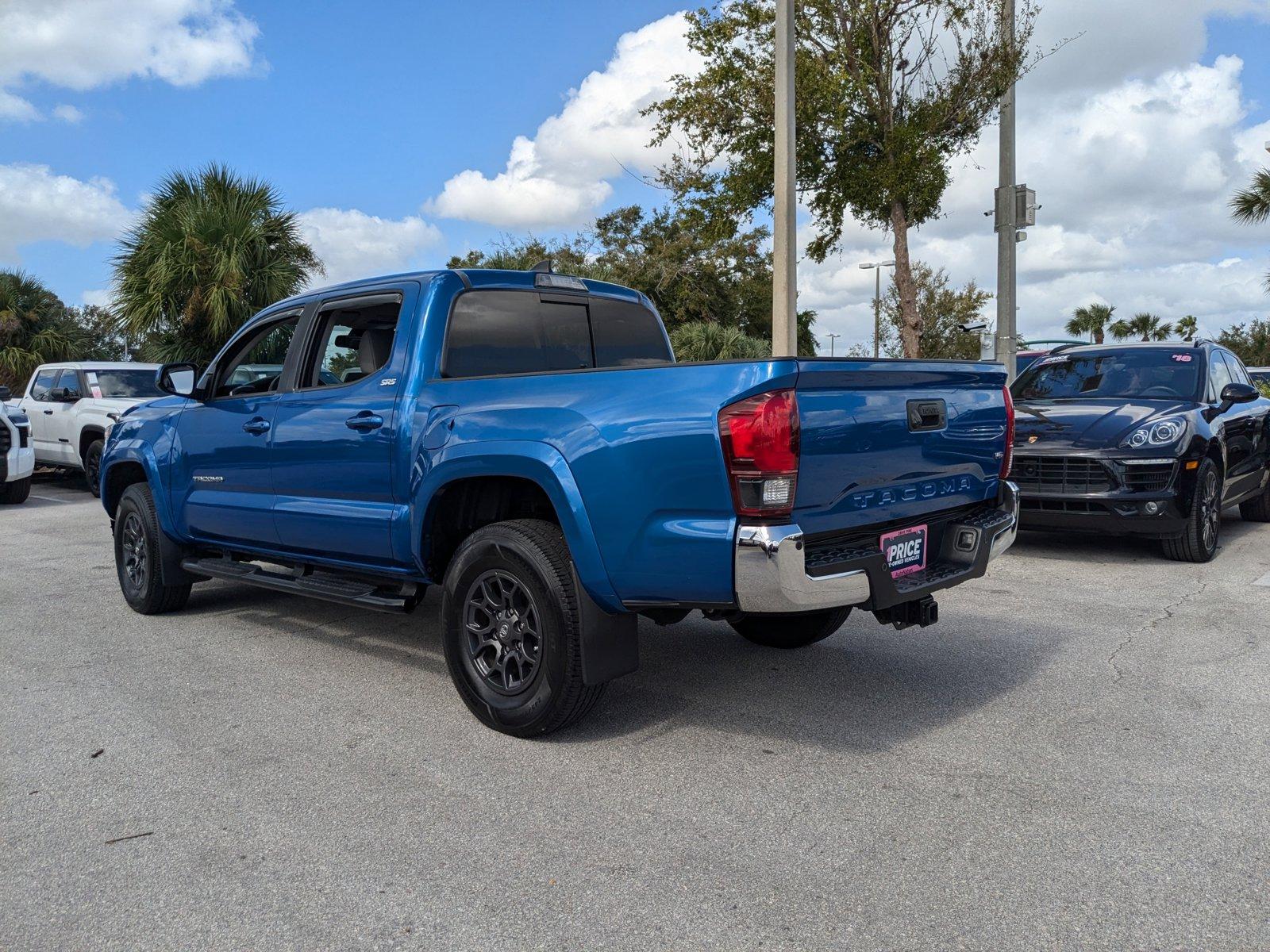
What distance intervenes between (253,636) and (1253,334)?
167 feet

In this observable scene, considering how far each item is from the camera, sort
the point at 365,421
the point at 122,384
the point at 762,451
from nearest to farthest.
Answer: the point at 762,451
the point at 365,421
the point at 122,384

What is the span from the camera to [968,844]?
3189 millimetres

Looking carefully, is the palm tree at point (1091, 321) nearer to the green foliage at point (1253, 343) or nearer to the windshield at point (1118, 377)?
the green foliage at point (1253, 343)

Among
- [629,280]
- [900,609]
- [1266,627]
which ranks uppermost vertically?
[629,280]

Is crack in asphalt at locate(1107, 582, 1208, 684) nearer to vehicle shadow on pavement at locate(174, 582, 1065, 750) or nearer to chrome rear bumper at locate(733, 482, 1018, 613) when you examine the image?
vehicle shadow on pavement at locate(174, 582, 1065, 750)

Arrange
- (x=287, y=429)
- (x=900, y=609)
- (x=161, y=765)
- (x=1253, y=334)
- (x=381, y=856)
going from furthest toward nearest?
(x=1253, y=334) < (x=287, y=429) < (x=900, y=609) < (x=161, y=765) < (x=381, y=856)

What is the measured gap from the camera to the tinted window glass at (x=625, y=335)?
5.46 m

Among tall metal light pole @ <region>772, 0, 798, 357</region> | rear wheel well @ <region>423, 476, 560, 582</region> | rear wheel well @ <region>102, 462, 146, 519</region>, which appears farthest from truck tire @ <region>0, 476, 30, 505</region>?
rear wheel well @ <region>423, 476, 560, 582</region>

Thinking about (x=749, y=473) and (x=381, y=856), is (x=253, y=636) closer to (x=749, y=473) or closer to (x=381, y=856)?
(x=381, y=856)

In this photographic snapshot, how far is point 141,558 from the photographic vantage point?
6.66 m

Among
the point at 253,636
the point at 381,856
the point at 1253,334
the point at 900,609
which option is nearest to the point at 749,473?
the point at 900,609

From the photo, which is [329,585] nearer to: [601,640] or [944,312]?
[601,640]

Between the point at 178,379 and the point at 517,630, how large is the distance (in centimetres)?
313

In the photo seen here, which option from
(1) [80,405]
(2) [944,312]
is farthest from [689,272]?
(1) [80,405]
